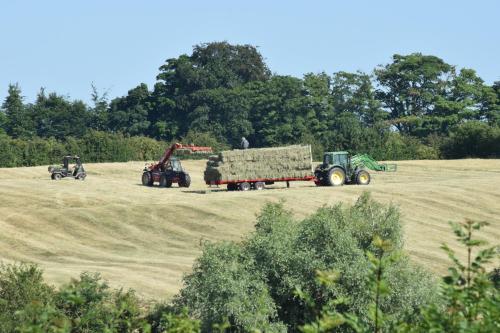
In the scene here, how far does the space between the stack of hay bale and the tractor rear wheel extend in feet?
3.67

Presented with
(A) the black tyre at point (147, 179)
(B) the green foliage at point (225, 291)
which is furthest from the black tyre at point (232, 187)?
(B) the green foliage at point (225, 291)

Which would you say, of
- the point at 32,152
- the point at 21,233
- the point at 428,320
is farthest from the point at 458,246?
the point at 32,152

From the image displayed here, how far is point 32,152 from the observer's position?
7775cm

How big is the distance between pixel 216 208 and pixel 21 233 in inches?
350

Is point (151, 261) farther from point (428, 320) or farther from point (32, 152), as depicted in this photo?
point (32, 152)

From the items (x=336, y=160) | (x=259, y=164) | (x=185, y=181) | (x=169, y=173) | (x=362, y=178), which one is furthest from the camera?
(x=169, y=173)

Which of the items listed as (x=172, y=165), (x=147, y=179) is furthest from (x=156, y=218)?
(x=147, y=179)

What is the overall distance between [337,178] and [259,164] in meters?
4.50

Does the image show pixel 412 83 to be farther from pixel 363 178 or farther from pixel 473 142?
pixel 363 178

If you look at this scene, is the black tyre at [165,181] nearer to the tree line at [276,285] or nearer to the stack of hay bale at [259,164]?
the stack of hay bale at [259,164]

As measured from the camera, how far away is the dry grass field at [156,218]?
123 ft

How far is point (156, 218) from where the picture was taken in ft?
153

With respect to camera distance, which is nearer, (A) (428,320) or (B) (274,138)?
(A) (428,320)

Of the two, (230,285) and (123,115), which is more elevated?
(123,115)
